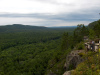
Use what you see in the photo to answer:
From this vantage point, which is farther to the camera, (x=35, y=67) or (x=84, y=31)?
(x=35, y=67)

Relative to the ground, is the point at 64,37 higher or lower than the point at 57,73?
higher

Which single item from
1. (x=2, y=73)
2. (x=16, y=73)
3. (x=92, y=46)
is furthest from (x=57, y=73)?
(x=2, y=73)

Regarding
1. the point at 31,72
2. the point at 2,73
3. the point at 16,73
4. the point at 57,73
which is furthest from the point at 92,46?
the point at 2,73

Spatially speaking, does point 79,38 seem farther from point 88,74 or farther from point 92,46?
point 88,74

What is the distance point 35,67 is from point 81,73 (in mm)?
33056

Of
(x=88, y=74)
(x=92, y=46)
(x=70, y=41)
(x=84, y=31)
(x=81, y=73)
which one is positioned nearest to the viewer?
(x=88, y=74)

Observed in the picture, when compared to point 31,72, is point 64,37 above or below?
above

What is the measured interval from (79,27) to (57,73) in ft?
65.1

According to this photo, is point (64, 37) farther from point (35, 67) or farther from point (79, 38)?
point (35, 67)

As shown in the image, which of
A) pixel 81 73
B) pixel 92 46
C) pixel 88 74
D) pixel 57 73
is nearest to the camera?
pixel 88 74

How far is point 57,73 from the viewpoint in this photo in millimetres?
22625

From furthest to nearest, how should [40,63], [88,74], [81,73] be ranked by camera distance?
[40,63] < [81,73] < [88,74]

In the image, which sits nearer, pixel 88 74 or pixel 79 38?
pixel 88 74

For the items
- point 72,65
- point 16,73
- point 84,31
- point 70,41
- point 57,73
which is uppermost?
point 84,31
